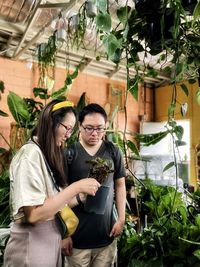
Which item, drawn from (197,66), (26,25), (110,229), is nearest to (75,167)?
(110,229)

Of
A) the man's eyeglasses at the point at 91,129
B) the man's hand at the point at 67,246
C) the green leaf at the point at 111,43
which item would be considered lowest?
the man's hand at the point at 67,246

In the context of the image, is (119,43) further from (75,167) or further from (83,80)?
(83,80)

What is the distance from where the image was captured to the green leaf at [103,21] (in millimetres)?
989

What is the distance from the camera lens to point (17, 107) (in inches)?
103

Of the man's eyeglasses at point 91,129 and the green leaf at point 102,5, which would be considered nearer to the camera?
the green leaf at point 102,5

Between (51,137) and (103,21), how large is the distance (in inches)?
18.1

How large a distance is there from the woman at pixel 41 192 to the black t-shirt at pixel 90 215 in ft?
1.37

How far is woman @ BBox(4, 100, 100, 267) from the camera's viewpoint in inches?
40.8

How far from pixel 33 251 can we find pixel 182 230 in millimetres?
953

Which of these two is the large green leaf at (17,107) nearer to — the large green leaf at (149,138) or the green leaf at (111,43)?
the large green leaf at (149,138)

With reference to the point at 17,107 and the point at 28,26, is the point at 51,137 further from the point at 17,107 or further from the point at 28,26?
the point at 28,26

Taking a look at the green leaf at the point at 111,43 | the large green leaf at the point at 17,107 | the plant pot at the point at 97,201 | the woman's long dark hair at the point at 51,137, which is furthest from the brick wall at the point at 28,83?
the green leaf at the point at 111,43

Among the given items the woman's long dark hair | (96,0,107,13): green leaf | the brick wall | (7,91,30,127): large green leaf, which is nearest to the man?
the woman's long dark hair

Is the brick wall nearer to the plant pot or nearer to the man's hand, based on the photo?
the man's hand
